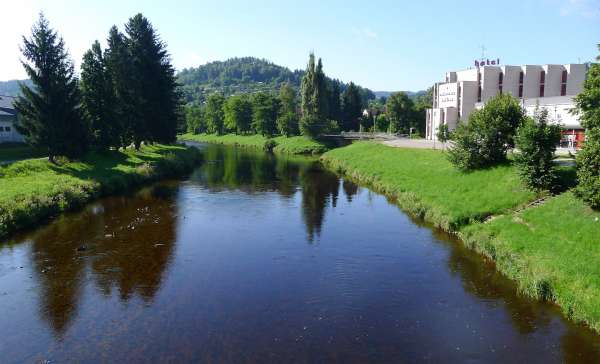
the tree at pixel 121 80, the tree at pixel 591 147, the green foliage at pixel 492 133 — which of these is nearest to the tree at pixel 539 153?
the tree at pixel 591 147

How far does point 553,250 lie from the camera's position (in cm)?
2241

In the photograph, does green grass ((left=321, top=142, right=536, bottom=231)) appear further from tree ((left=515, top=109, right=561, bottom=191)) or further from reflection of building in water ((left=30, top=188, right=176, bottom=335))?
reflection of building in water ((left=30, top=188, right=176, bottom=335))

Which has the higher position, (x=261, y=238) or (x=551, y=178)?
(x=551, y=178)

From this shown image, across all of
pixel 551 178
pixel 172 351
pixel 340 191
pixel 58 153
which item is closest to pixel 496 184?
pixel 551 178

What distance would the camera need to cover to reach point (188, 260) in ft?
85.3

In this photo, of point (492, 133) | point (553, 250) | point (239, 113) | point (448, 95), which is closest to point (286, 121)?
point (239, 113)

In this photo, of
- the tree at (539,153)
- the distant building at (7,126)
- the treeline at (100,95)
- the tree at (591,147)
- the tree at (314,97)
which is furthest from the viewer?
the tree at (314,97)

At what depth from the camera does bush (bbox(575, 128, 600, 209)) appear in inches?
933

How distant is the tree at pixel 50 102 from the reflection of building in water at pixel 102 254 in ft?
36.5

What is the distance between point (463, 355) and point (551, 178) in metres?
18.6

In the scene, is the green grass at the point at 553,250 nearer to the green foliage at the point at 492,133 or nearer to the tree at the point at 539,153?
the tree at the point at 539,153

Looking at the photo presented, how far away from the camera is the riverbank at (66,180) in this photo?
32094 millimetres

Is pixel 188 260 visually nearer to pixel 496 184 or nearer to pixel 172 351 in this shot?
pixel 172 351

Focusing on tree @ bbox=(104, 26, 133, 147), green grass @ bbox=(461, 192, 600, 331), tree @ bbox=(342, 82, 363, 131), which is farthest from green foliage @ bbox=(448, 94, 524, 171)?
tree @ bbox=(342, 82, 363, 131)
